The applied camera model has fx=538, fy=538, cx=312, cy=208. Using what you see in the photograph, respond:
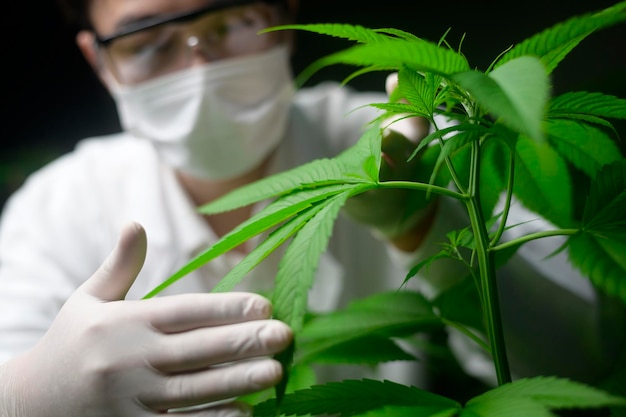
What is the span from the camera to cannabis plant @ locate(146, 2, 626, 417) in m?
0.27

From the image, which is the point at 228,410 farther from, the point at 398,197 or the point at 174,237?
the point at 174,237

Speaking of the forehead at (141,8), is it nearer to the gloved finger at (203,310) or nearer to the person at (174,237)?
the person at (174,237)

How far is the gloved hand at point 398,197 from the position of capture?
499 mm

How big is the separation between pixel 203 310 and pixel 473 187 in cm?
20

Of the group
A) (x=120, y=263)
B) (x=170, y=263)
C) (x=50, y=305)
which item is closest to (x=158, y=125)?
(x=170, y=263)

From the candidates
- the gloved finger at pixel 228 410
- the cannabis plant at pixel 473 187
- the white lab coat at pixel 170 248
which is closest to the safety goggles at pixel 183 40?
the white lab coat at pixel 170 248

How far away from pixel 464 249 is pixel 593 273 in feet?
0.31

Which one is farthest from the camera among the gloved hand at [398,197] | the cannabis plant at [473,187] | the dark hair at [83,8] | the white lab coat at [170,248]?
the dark hair at [83,8]

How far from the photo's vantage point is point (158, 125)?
868 mm

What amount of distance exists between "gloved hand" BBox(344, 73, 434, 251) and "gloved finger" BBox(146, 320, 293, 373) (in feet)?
0.58

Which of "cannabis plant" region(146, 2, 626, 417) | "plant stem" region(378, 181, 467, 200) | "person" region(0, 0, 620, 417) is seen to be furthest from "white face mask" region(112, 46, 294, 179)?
"plant stem" region(378, 181, 467, 200)

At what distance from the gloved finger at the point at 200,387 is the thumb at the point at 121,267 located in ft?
0.26

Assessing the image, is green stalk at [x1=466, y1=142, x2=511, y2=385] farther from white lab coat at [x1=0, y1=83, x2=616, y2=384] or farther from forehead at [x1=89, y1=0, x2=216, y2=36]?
forehead at [x1=89, y1=0, x2=216, y2=36]

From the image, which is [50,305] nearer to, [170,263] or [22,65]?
[170,263]
